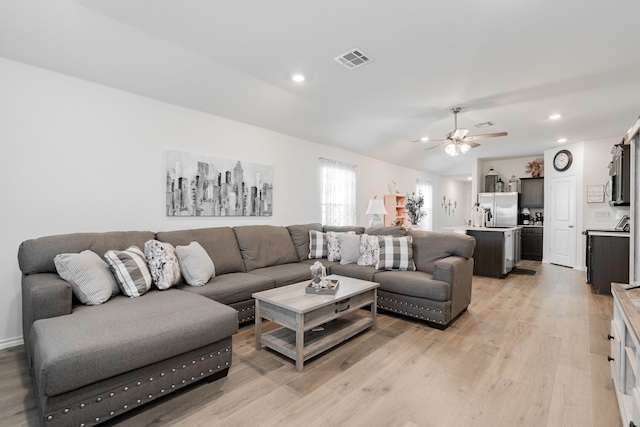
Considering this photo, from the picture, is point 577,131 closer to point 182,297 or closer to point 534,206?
point 534,206

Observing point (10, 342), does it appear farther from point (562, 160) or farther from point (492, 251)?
point (562, 160)

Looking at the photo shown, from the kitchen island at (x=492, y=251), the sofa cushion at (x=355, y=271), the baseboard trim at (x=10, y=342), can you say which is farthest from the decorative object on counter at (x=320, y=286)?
the kitchen island at (x=492, y=251)

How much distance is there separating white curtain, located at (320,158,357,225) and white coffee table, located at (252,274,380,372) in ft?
9.48

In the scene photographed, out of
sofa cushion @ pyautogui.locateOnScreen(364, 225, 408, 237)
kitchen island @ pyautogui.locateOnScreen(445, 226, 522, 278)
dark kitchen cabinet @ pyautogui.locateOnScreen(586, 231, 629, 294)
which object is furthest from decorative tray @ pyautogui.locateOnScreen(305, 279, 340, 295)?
dark kitchen cabinet @ pyautogui.locateOnScreen(586, 231, 629, 294)

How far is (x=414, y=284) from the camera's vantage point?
3.16m

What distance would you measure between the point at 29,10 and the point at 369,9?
2.57 m

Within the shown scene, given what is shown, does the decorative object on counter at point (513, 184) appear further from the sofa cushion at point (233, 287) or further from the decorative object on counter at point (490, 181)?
the sofa cushion at point (233, 287)

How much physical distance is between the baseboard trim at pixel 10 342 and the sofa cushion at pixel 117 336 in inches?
44.1

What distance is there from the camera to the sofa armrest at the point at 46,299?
1.93 meters

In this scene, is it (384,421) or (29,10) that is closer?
(384,421)

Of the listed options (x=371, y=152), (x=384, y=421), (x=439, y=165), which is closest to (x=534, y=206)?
(x=439, y=165)

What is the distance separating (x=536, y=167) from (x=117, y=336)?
9.26m

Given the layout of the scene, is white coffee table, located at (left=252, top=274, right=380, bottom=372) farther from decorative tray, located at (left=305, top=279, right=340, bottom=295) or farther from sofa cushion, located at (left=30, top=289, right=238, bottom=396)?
sofa cushion, located at (left=30, top=289, right=238, bottom=396)

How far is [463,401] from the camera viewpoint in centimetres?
192
